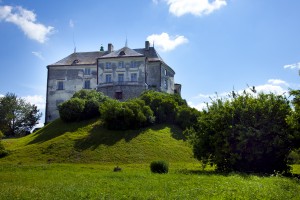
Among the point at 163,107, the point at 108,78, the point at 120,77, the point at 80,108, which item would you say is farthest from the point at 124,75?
the point at 163,107

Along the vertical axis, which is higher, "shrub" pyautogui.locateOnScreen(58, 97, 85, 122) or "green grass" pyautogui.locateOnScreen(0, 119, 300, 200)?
"shrub" pyautogui.locateOnScreen(58, 97, 85, 122)

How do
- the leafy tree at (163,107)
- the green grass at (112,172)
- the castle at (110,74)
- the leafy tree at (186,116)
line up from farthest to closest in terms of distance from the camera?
the castle at (110,74) → the leafy tree at (163,107) → the leafy tree at (186,116) → the green grass at (112,172)

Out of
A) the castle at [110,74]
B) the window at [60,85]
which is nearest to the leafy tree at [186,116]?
the castle at [110,74]

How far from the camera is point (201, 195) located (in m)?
14.8

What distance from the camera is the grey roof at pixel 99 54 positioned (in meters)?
66.1

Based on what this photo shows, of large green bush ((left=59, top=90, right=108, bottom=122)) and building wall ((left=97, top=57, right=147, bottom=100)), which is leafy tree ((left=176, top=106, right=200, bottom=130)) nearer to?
building wall ((left=97, top=57, right=147, bottom=100))

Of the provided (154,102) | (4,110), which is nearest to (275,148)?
(154,102)

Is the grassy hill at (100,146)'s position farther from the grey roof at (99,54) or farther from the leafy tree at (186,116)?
the grey roof at (99,54)

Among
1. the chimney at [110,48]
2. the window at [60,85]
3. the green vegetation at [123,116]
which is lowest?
the green vegetation at [123,116]

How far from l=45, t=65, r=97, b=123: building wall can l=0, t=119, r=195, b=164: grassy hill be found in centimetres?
1740

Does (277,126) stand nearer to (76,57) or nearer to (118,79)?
(118,79)

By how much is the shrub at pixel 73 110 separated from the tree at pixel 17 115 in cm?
2091

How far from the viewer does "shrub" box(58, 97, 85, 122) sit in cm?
5341

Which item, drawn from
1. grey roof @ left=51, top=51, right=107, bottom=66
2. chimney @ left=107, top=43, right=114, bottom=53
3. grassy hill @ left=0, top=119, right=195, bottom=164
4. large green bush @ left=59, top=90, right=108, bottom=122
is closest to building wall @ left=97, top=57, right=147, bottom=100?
grey roof @ left=51, top=51, right=107, bottom=66
